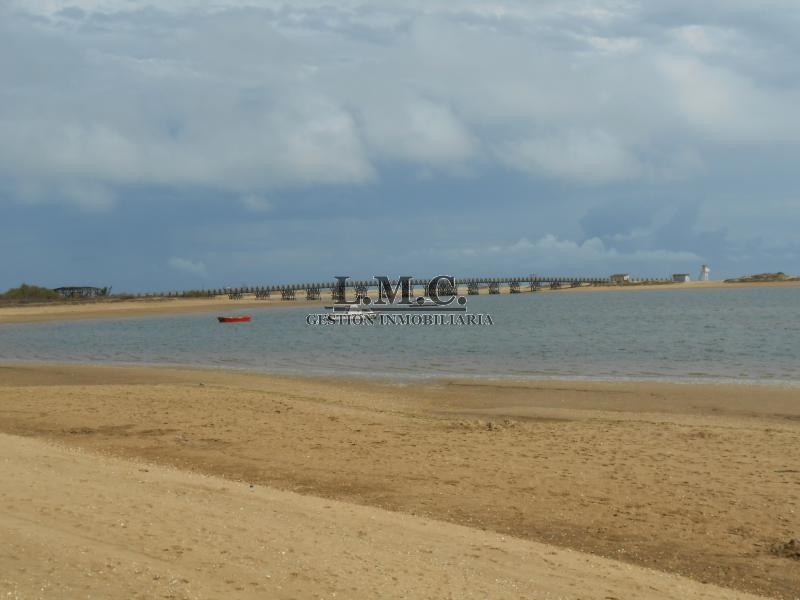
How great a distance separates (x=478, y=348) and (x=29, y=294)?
87832 mm

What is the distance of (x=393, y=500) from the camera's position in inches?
394

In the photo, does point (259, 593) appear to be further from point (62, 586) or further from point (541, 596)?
point (541, 596)

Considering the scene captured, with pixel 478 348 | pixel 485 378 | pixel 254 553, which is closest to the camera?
pixel 254 553

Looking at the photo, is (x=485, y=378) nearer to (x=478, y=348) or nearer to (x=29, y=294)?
(x=478, y=348)

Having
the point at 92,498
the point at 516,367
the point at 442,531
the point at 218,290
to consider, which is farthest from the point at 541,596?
the point at 218,290

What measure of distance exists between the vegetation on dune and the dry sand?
314 feet

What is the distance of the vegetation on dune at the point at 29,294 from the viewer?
106 metres

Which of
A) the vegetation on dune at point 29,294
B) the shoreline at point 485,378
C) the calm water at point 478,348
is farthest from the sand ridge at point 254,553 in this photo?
the vegetation on dune at point 29,294

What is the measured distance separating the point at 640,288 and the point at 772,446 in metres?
154

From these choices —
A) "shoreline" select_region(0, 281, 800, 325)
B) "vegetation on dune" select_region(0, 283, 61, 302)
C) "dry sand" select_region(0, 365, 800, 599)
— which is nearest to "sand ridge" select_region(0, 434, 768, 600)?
"dry sand" select_region(0, 365, 800, 599)

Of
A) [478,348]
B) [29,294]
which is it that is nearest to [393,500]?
[478,348]

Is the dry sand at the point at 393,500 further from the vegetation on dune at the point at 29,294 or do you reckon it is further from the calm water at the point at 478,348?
the vegetation on dune at the point at 29,294

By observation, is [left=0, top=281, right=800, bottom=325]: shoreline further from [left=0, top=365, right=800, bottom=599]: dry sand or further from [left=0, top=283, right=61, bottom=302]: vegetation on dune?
[left=0, top=365, right=800, bottom=599]: dry sand

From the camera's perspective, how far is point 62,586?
19.5ft
